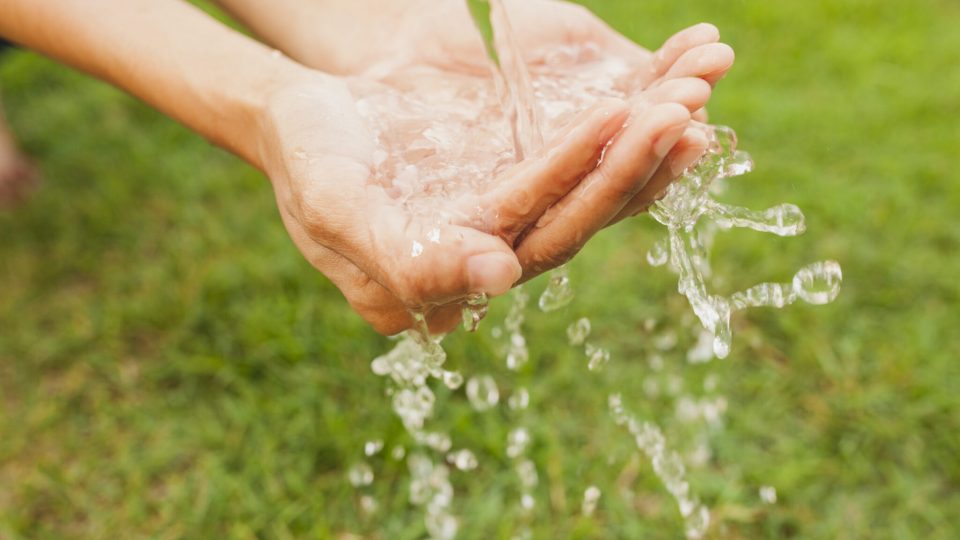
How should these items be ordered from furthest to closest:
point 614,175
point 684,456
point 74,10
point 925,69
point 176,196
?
point 925,69 < point 176,196 < point 684,456 < point 74,10 < point 614,175

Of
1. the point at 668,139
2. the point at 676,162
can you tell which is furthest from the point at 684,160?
the point at 668,139

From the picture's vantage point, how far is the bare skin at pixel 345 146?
1234mm

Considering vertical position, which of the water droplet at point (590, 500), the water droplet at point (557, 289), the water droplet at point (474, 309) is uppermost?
the water droplet at point (474, 309)

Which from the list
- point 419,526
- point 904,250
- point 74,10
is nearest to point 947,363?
point 904,250

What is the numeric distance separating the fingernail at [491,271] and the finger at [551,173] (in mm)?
122

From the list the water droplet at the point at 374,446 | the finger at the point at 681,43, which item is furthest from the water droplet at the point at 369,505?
the finger at the point at 681,43

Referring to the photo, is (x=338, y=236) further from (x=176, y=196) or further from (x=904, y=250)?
(x=904, y=250)

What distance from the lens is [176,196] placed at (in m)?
2.90

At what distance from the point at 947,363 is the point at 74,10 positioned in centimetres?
230

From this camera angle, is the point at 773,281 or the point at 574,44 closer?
the point at 574,44

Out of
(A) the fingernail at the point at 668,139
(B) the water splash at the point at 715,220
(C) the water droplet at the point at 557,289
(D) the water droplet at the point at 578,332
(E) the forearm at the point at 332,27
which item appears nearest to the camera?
(A) the fingernail at the point at 668,139

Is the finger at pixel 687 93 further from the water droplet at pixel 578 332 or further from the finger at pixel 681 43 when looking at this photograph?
the water droplet at pixel 578 332

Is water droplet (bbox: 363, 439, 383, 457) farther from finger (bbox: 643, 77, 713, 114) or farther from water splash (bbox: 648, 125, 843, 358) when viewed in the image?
finger (bbox: 643, 77, 713, 114)

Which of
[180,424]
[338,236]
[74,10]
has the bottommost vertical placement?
[180,424]
